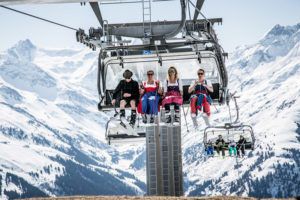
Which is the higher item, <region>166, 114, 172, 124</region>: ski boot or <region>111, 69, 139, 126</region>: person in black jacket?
<region>111, 69, 139, 126</region>: person in black jacket

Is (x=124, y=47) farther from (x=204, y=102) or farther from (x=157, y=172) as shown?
(x=157, y=172)

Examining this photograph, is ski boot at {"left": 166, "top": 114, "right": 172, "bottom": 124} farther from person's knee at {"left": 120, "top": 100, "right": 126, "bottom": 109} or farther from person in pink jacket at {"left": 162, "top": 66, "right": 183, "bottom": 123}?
person's knee at {"left": 120, "top": 100, "right": 126, "bottom": 109}

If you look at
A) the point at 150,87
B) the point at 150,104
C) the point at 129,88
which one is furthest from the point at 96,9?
the point at 150,104

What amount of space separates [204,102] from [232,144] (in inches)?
173

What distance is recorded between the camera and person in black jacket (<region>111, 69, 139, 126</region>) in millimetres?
13219

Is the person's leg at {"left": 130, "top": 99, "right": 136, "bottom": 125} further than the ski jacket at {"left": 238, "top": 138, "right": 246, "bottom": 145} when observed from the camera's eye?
No

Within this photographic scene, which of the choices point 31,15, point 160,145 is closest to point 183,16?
point 31,15

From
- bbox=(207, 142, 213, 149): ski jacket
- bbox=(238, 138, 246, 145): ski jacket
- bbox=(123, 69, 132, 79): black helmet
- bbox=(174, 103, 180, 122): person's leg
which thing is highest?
bbox=(123, 69, 132, 79): black helmet

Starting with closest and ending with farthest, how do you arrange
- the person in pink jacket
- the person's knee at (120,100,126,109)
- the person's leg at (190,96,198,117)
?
the person in pink jacket < the person's knee at (120,100,126,109) < the person's leg at (190,96,198,117)

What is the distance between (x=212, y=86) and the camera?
1407cm

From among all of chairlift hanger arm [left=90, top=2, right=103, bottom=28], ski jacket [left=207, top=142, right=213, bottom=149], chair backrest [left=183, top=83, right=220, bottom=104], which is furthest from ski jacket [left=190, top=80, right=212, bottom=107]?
ski jacket [left=207, top=142, right=213, bottom=149]

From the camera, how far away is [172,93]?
12.9 m

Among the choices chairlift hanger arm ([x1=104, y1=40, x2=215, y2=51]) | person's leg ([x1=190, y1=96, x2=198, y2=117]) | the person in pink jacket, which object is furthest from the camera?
person's leg ([x1=190, y1=96, x2=198, y2=117])

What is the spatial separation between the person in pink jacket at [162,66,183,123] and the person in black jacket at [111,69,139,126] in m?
0.85
